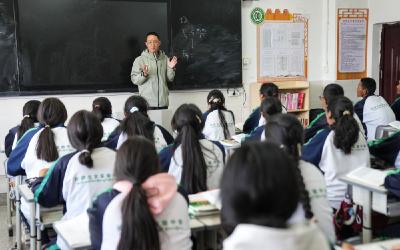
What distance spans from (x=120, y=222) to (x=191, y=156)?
1.06m

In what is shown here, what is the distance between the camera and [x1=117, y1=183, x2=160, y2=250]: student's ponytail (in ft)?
5.41

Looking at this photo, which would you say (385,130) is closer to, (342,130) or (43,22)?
(342,130)

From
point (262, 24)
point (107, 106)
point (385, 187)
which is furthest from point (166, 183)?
point (262, 24)

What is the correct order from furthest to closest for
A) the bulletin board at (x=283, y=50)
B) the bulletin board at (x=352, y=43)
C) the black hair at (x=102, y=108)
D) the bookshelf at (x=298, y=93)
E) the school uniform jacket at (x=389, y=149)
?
the bulletin board at (x=352, y=43), the bookshelf at (x=298, y=93), the bulletin board at (x=283, y=50), the black hair at (x=102, y=108), the school uniform jacket at (x=389, y=149)

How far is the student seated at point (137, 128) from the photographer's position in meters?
3.18

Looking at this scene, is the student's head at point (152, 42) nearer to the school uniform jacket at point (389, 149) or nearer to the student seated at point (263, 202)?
the school uniform jacket at point (389, 149)

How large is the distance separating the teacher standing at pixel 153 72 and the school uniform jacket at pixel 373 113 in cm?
222

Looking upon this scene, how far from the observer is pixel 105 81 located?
18.8 ft

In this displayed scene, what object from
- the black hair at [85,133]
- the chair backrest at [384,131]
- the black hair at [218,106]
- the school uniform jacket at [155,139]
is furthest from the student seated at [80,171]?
the chair backrest at [384,131]

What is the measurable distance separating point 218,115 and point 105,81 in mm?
1633

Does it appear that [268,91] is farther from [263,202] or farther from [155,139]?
[263,202]

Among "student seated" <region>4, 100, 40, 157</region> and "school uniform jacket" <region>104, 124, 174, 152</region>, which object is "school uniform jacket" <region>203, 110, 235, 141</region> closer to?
"school uniform jacket" <region>104, 124, 174, 152</region>

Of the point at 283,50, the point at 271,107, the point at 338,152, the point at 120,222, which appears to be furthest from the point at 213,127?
the point at 120,222

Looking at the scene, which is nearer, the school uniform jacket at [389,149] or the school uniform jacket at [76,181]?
the school uniform jacket at [76,181]
